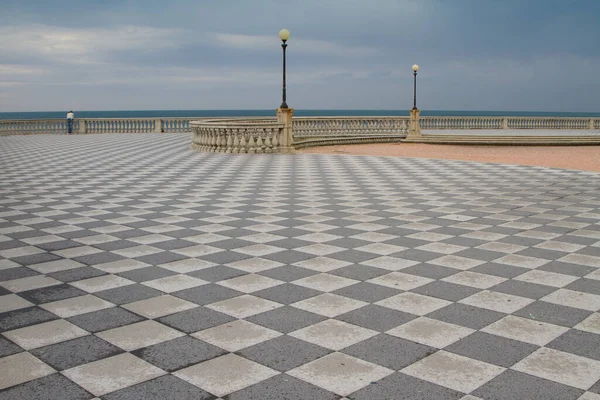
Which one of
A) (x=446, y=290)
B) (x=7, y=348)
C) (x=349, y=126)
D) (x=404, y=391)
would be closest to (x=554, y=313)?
(x=446, y=290)

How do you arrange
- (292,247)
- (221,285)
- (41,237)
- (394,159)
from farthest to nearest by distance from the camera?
(394,159), (41,237), (292,247), (221,285)

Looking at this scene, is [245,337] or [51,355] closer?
[51,355]

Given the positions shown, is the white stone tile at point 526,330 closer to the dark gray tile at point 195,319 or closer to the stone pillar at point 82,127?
the dark gray tile at point 195,319

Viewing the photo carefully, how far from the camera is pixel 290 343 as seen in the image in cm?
446

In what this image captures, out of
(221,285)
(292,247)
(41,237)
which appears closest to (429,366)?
(221,285)

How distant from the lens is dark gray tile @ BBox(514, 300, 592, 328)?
4.92m

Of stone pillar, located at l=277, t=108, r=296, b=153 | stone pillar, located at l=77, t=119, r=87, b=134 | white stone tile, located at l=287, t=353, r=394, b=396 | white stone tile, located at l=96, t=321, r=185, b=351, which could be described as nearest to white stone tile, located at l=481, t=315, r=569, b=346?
white stone tile, located at l=287, t=353, r=394, b=396

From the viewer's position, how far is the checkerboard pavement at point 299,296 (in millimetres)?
3871

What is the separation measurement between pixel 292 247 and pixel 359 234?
121 cm

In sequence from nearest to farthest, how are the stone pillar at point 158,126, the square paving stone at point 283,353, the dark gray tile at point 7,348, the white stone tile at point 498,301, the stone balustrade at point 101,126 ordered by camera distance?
the square paving stone at point 283,353 → the dark gray tile at point 7,348 → the white stone tile at point 498,301 → the stone balustrade at point 101,126 → the stone pillar at point 158,126

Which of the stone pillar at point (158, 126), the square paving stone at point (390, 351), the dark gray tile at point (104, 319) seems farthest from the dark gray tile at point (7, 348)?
the stone pillar at point (158, 126)

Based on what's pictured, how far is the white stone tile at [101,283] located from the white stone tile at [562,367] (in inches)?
150

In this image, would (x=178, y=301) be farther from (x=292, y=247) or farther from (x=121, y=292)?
(x=292, y=247)

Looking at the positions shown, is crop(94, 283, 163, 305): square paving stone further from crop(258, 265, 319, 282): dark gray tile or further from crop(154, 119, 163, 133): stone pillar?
crop(154, 119, 163, 133): stone pillar
